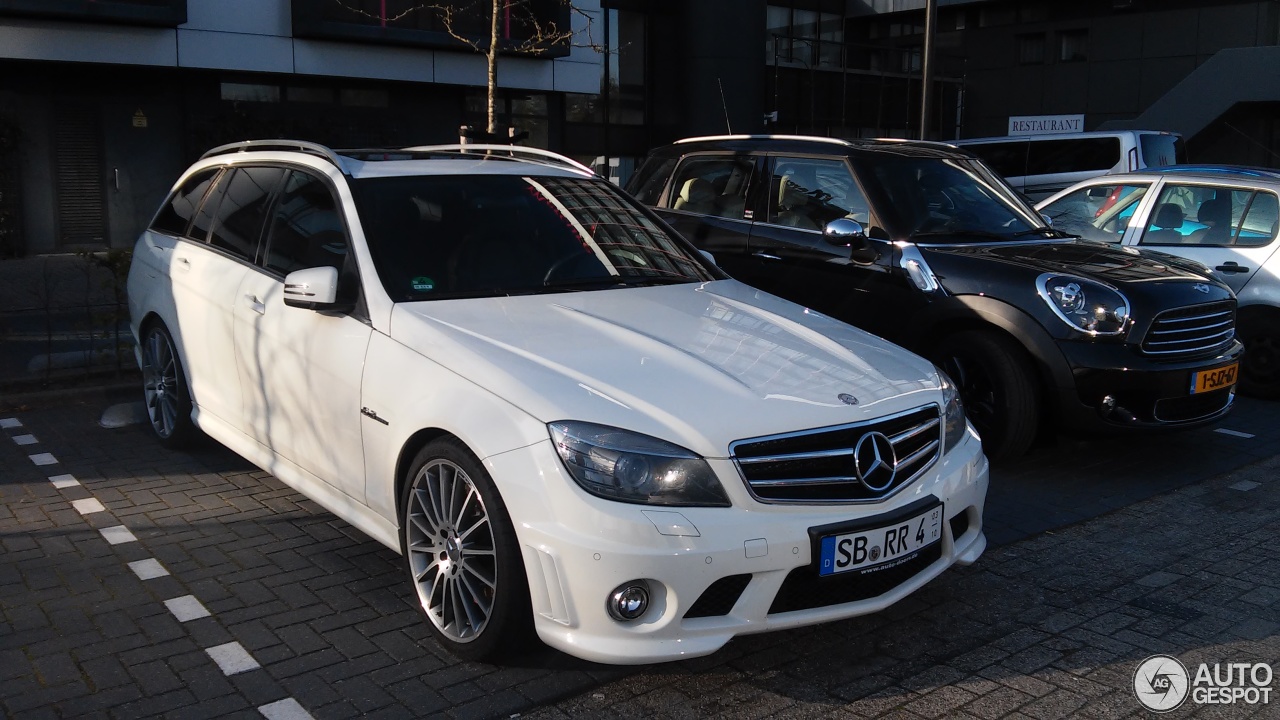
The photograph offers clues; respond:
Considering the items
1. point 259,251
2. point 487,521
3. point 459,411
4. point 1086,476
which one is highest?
point 259,251

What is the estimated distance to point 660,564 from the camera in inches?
133

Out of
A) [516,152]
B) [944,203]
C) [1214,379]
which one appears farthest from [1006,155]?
[516,152]

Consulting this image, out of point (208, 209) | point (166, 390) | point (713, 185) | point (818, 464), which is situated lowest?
point (166, 390)

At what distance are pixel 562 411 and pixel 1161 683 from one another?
2.23 meters

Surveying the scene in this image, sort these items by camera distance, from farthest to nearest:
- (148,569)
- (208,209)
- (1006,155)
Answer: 1. (1006,155)
2. (208,209)
3. (148,569)

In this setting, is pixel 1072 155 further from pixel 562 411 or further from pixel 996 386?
pixel 562 411

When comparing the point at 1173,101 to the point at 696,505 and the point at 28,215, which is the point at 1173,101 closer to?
the point at 28,215

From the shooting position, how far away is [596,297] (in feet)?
15.6

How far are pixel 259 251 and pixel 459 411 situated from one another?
2.14 metres

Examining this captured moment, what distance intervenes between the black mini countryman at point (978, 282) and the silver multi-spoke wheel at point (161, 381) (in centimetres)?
358

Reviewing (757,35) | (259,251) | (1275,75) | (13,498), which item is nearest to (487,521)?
(259,251)

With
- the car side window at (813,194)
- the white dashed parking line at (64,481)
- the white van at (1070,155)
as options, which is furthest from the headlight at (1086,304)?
the white van at (1070,155)

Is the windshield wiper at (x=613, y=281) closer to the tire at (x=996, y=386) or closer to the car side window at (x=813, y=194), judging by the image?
the tire at (x=996, y=386)

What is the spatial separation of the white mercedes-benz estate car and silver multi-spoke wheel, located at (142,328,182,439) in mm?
617
